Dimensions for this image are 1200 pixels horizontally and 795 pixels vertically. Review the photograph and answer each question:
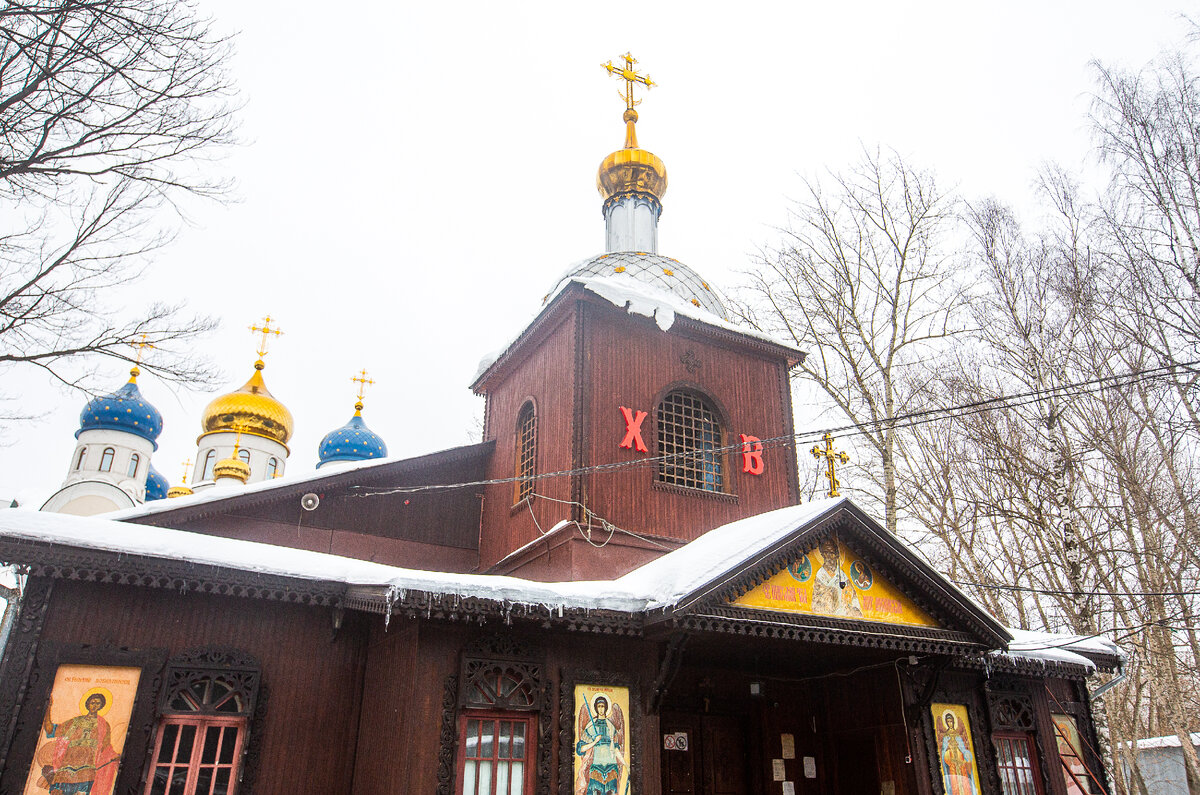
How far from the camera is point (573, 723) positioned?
9.23 m

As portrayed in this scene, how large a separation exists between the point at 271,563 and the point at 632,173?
11139 millimetres

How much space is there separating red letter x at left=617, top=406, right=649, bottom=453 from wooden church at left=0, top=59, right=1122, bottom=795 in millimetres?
35

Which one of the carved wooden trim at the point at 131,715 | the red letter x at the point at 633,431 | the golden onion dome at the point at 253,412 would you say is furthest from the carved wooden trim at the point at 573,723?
the golden onion dome at the point at 253,412

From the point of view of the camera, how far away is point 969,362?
671 inches

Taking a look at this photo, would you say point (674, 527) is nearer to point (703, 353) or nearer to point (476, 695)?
point (703, 353)

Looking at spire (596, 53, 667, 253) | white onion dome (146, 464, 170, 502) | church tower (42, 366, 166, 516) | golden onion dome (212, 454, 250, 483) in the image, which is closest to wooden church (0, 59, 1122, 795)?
spire (596, 53, 667, 253)

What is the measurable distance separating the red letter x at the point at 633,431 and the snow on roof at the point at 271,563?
3.12 meters

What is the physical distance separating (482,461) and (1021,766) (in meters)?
9.63

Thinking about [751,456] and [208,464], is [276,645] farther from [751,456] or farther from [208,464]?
[208,464]

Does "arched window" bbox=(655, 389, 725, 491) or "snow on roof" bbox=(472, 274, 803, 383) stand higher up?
"snow on roof" bbox=(472, 274, 803, 383)

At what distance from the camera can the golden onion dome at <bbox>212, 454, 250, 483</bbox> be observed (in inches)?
1046

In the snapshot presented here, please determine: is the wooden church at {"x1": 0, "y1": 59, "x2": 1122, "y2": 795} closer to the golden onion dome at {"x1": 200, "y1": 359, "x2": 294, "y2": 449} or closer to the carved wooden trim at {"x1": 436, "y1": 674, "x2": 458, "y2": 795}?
the carved wooden trim at {"x1": 436, "y1": 674, "x2": 458, "y2": 795}

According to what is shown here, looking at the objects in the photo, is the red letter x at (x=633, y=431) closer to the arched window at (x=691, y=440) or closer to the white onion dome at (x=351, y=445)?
the arched window at (x=691, y=440)

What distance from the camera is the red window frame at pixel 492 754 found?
8680 millimetres
